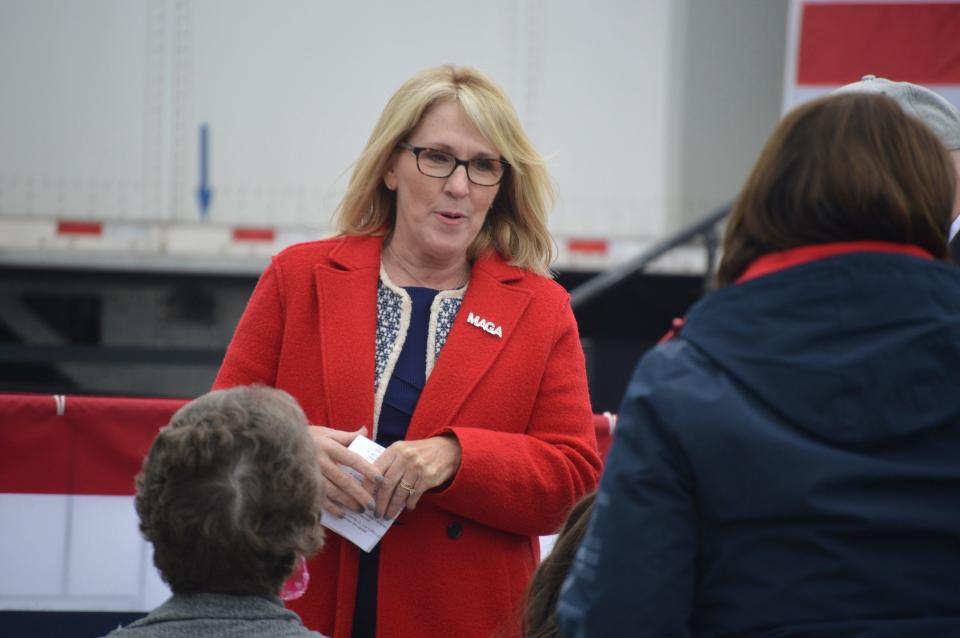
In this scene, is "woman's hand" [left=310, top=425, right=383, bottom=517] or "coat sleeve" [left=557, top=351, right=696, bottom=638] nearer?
"coat sleeve" [left=557, top=351, right=696, bottom=638]

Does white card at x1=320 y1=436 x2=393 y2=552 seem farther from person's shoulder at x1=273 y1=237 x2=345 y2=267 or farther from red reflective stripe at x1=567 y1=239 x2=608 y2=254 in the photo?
red reflective stripe at x1=567 y1=239 x2=608 y2=254

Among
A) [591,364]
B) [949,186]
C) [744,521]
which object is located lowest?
[591,364]

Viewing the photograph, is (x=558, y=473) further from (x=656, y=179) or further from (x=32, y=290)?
(x=32, y=290)

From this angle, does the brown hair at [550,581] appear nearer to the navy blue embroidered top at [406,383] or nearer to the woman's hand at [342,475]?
the woman's hand at [342,475]

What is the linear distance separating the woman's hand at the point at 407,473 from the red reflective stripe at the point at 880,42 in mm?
4574

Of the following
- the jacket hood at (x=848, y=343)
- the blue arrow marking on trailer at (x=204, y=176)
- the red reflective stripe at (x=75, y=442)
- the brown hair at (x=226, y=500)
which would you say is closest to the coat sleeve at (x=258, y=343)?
the brown hair at (x=226, y=500)

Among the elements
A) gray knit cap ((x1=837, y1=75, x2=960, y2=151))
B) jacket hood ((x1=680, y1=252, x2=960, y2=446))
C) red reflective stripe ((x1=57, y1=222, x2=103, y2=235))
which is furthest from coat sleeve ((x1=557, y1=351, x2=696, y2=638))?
red reflective stripe ((x1=57, y1=222, x2=103, y2=235))

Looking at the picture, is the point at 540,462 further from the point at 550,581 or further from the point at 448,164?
the point at 448,164

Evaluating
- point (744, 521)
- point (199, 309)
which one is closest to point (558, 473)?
point (744, 521)

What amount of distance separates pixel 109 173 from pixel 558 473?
491cm

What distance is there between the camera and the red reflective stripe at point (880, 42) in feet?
20.6

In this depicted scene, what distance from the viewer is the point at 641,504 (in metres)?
1.54

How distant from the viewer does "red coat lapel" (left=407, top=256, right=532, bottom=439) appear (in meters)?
2.45

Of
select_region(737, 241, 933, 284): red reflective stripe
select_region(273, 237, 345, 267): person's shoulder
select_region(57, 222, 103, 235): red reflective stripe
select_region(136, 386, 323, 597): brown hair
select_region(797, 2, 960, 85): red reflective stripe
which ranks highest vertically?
select_region(797, 2, 960, 85): red reflective stripe
